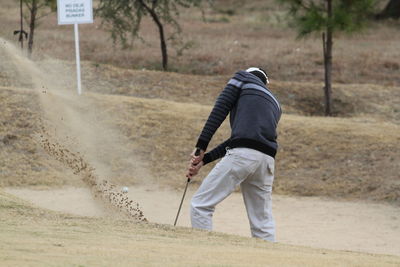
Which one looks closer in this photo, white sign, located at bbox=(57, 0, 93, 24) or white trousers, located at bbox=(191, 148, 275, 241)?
white trousers, located at bbox=(191, 148, 275, 241)

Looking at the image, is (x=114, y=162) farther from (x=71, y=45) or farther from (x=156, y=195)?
(x=71, y=45)

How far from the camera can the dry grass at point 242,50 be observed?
82.2ft

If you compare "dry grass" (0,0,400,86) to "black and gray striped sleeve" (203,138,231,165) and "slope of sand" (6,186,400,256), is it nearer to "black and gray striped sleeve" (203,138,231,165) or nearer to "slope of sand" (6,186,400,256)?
"slope of sand" (6,186,400,256)

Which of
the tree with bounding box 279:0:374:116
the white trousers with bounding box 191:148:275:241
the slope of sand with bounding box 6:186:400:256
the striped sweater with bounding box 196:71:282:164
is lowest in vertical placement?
the slope of sand with bounding box 6:186:400:256

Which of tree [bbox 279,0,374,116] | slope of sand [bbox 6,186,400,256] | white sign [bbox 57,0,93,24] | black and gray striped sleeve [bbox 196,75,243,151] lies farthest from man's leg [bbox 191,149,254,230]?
tree [bbox 279,0,374,116]

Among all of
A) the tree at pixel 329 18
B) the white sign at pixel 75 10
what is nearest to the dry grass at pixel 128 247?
the white sign at pixel 75 10

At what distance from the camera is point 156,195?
44.5 feet

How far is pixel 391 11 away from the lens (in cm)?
3675

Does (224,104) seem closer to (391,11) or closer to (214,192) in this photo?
(214,192)

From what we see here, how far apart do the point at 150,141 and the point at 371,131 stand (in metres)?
3.55

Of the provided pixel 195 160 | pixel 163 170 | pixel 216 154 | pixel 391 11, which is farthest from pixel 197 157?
pixel 391 11

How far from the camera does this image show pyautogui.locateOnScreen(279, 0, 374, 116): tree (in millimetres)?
18969

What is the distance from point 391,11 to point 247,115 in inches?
1174

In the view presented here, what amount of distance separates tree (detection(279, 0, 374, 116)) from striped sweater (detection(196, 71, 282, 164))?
11000 millimetres
